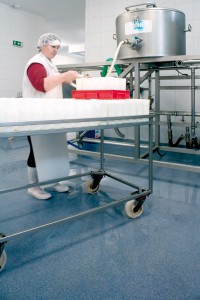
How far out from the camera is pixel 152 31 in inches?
96.0

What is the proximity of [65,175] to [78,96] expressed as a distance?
0.69 meters

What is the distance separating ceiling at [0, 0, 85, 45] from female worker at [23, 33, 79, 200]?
392 cm

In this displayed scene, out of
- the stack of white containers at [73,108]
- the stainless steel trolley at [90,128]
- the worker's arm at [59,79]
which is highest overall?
the worker's arm at [59,79]

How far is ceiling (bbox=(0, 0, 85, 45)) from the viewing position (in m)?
5.38

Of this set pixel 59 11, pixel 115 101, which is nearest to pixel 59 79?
pixel 115 101

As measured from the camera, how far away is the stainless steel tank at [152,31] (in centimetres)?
243

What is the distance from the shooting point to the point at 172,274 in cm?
116

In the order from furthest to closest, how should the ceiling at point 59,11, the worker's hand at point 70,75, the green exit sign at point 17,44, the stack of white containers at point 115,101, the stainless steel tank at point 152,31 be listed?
the green exit sign at point 17,44
the ceiling at point 59,11
the stainless steel tank at point 152,31
the worker's hand at point 70,75
the stack of white containers at point 115,101

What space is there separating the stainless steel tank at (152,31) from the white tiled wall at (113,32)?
4.52 feet

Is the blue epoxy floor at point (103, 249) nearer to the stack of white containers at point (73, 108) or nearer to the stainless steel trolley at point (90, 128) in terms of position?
the stainless steel trolley at point (90, 128)

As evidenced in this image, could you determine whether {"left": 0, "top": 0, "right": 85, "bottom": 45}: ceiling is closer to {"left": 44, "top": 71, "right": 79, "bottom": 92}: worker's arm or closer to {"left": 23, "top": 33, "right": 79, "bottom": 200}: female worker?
{"left": 23, "top": 33, "right": 79, "bottom": 200}: female worker

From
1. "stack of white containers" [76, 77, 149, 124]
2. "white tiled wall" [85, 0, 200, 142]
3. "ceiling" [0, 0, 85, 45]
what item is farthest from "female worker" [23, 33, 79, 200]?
"ceiling" [0, 0, 85, 45]

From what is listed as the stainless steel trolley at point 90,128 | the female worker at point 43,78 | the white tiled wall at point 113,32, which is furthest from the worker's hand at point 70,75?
the white tiled wall at point 113,32

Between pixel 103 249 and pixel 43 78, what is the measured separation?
1063 millimetres
